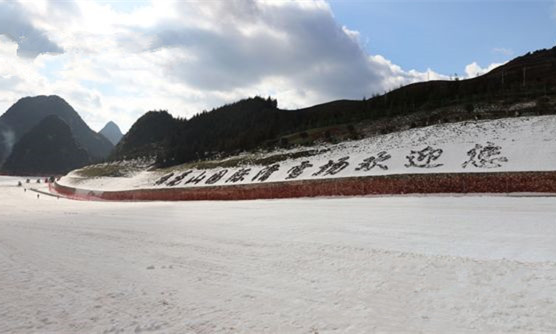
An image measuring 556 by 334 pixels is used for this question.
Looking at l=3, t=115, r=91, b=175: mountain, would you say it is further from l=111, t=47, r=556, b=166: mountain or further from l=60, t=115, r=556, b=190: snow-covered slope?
l=60, t=115, r=556, b=190: snow-covered slope

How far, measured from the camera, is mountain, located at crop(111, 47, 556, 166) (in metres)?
37.9

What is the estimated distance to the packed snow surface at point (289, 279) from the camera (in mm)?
5840

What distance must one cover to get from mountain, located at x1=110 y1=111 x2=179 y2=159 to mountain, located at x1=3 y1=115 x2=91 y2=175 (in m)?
57.9

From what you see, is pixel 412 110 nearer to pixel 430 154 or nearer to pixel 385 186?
pixel 430 154

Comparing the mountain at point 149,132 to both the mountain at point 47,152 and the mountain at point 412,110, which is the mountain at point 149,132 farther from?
the mountain at point 47,152

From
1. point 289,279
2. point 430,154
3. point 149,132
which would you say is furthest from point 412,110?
point 149,132

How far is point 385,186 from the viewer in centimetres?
2686

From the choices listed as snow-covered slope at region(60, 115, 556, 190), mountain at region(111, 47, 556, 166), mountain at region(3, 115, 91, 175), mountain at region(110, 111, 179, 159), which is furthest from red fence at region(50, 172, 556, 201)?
mountain at region(3, 115, 91, 175)

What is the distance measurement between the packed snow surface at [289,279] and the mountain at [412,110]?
26652 mm

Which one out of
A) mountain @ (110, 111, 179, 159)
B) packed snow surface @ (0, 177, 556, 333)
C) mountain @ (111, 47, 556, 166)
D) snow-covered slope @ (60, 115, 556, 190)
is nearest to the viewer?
packed snow surface @ (0, 177, 556, 333)

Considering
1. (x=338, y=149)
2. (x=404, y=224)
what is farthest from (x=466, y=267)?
(x=338, y=149)

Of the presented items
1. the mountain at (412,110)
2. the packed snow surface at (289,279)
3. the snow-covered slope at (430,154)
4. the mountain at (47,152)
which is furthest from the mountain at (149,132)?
the packed snow surface at (289,279)

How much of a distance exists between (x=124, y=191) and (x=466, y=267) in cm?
4515

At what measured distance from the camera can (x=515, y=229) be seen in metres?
12.4
